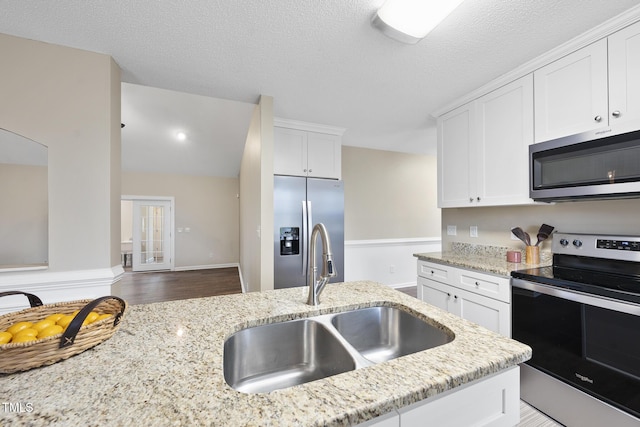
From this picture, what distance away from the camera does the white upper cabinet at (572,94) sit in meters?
1.52

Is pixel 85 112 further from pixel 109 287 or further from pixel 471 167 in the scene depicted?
pixel 471 167

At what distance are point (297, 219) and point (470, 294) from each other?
67.2 inches

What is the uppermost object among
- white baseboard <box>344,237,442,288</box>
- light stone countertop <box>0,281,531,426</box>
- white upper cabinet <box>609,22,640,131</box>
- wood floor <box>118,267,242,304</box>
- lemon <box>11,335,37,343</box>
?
white upper cabinet <box>609,22,640,131</box>

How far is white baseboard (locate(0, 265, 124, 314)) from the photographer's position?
5.18 ft

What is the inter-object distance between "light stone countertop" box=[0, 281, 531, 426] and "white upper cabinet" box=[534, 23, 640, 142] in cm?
162

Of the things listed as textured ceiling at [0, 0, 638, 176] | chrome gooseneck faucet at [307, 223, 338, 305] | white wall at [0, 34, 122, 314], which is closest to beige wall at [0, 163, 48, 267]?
white wall at [0, 34, 122, 314]

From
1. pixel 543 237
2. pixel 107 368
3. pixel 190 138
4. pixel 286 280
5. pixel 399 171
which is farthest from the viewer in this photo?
pixel 190 138

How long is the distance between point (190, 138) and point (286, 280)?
4.15 meters

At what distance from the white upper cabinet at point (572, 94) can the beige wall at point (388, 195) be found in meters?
2.48

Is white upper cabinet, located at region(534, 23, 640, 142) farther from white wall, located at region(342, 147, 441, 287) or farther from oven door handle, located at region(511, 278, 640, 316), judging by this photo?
white wall, located at region(342, 147, 441, 287)

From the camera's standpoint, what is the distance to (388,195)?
4340 millimetres

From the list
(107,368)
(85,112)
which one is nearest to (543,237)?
(107,368)

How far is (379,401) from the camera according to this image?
0.54 meters

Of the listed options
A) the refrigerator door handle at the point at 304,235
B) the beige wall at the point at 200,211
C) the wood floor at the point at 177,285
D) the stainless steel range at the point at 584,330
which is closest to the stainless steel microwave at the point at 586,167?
the stainless steel range at the point at 584,330
